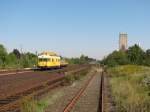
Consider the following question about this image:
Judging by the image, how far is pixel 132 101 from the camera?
16672 mm

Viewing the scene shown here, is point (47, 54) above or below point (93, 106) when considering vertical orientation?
above

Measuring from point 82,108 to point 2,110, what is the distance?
3.80m

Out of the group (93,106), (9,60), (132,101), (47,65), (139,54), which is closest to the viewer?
(132,101)

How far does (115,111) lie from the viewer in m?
15.6

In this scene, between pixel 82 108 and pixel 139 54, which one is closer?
pixel 82 108

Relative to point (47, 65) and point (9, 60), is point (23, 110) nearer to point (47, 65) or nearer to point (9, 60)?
point (47, 65)

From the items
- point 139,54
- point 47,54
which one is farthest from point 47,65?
point 139,54

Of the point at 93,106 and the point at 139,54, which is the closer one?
the point at 93,106

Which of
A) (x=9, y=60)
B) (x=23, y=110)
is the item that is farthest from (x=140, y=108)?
(x=9, y=60)

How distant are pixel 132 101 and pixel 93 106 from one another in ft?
6.80

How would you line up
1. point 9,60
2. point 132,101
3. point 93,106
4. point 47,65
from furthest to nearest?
point 9,60, point 47,65, point 93,106, point 132,101

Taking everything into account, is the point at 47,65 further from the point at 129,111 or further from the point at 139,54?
the point at 129,111

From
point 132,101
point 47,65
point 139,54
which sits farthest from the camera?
point 139,54

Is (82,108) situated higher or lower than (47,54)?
lower
